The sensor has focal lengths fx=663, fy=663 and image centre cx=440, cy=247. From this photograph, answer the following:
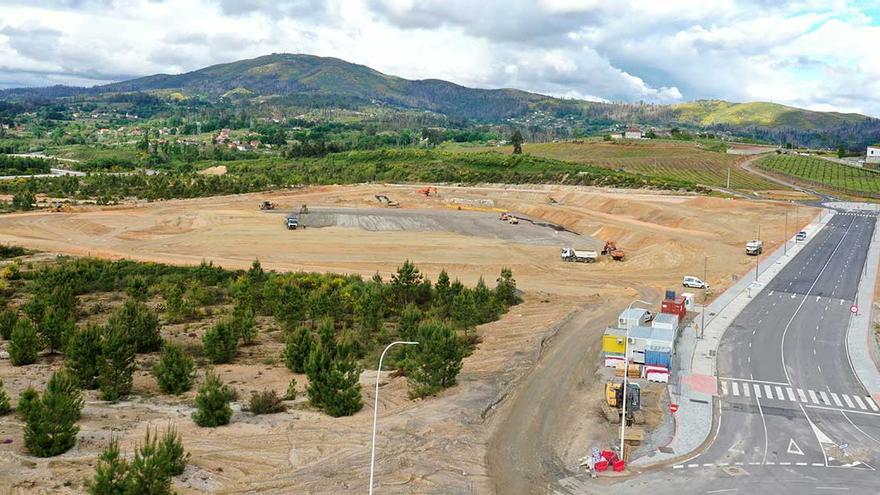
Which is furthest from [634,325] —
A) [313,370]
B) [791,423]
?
[313,370]

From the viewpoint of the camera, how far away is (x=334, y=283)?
6569 centimetres

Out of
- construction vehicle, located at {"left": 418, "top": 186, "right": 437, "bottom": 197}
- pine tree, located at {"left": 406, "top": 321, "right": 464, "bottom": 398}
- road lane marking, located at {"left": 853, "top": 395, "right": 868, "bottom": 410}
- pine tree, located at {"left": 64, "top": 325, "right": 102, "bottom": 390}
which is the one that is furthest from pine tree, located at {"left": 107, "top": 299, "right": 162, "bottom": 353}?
construction vehicle, located at {"left": 418, "top": 186, "right": 437, "bottom": 197}

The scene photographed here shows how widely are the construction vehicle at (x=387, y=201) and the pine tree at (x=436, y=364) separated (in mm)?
89737

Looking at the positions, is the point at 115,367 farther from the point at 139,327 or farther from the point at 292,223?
the point at 292,223

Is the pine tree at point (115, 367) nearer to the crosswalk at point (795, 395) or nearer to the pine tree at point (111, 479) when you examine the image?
the pine tree at point (111, 479)

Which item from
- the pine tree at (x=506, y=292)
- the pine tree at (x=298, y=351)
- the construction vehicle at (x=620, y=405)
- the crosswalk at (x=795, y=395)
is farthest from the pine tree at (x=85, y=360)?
the crosswalk at (x=795, y=395)

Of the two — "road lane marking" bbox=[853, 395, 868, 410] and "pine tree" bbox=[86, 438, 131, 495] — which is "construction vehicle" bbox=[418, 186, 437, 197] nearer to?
"road lane marking" bbox=[853, 395, 868, 410]

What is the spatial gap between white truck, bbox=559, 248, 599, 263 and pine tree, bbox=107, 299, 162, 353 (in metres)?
53.0

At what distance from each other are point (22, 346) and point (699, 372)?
4457 centimetres

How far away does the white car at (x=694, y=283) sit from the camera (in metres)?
70.6

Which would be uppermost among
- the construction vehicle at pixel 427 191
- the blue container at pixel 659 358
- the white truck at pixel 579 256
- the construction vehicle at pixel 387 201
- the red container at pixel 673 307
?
the construction vehicle at pixel 427 191

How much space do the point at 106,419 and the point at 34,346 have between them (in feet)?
48.6

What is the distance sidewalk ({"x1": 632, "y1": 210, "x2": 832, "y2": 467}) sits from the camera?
34.0m

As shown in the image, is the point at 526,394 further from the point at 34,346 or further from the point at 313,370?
the point at 34,346
